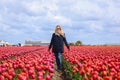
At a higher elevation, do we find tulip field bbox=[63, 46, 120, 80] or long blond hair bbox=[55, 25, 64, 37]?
long blond hair bbox=[55, 25, 64, 37]

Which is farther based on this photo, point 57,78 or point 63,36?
point 63,36

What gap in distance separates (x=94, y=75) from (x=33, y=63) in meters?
3.25

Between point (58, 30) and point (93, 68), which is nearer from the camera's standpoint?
point (93, 68)

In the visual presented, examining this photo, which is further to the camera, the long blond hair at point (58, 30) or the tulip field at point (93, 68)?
the long blond hair at point (58, 30)

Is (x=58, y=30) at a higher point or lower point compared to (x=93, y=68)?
higher

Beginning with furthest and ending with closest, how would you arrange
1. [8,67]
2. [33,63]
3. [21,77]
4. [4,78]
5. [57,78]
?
[57,78] → [33,63] → [8,67] → [4,78] → [21,77]

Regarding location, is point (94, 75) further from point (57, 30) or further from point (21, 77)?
point (57, 30)

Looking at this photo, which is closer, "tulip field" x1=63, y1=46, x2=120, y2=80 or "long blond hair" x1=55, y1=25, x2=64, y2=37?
"tulip field" x1=63, y1=46, x2=120, y2=80

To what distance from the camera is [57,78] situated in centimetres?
1523

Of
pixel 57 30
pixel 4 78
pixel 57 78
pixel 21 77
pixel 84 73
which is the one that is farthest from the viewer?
pixel 57 30

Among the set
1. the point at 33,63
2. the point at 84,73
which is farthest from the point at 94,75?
the point at 33,63

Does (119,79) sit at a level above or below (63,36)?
below

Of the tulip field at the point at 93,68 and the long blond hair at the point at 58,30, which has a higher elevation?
the long blond hair at the point at 58,30

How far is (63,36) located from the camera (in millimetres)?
17734
